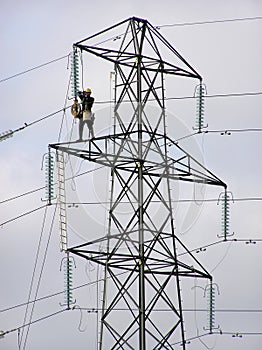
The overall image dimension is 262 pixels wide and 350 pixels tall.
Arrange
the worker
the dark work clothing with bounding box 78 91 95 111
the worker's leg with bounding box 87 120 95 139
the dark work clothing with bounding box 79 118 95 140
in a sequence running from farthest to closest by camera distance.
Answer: the dark work clothing with bounding box 78 91 95 111 → the worker → the dark work clothing with bounding box 79 118 95 140 → the worker's leg with bounding box 87 120 95 139

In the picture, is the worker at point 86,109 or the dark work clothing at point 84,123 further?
the worker at point 86,109

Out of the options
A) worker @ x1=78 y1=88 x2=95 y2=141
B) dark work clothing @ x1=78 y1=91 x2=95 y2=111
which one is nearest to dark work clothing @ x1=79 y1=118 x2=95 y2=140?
worker @ x1=78 y1=88 x2=95 y2=141

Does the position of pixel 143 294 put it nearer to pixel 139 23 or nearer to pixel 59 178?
pixel 59 178

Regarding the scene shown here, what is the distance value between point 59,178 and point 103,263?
3.13 meters

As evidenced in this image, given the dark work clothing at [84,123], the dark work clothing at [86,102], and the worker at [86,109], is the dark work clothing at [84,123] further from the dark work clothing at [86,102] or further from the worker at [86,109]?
the dark work clothing at [86,102]

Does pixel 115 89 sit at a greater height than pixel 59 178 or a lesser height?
greater

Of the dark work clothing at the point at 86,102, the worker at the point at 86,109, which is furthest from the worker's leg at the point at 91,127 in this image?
the dark work clothing at the point at 86,102

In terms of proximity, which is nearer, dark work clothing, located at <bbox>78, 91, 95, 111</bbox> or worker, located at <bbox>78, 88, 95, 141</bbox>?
worker, located at <bbox>78, 88, 95, 141</bbox>

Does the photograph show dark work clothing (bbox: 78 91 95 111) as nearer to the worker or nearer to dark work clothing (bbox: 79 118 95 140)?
the worker

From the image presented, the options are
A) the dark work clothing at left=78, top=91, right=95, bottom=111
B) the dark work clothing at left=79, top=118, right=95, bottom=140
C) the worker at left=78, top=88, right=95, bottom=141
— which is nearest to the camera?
the dark work clothing at left=79, top=118, right=95, bottom=140

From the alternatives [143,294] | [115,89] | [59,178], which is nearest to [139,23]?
[115,89]

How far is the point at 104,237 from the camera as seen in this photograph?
43438 millimetres

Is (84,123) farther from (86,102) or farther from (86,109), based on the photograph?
(86,102)

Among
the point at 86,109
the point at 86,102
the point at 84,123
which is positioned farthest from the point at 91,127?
the point at 86,102
